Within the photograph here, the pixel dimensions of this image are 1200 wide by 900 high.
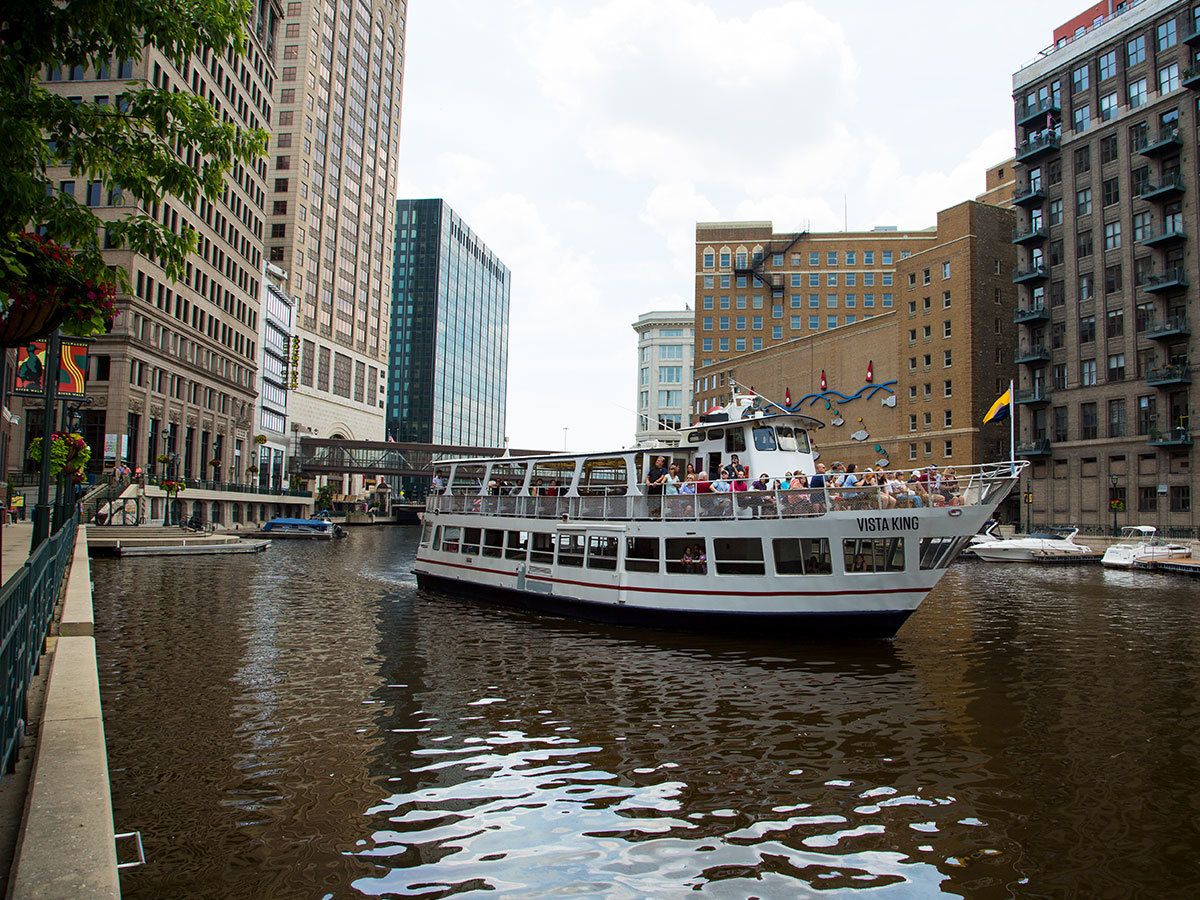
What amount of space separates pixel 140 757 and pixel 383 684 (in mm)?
5760

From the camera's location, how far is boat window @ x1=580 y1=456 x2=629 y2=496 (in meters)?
27.8

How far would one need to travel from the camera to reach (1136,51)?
→ 69062 mm

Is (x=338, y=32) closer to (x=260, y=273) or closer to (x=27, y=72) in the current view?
(x=260, y=273)

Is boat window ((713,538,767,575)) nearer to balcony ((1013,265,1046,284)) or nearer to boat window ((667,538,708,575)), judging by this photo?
boat window ((667,538,708,575))

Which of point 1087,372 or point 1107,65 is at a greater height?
point 1107,65

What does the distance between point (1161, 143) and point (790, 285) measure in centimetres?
6166

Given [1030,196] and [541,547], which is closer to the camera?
[541,547]

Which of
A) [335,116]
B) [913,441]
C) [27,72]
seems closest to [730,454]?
[27,72]

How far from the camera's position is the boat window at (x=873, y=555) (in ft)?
71.0

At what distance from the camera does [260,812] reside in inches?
388

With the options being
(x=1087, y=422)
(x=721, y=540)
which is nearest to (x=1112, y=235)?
(x=1087, y=422)

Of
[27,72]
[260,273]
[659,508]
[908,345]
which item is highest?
[260,273]

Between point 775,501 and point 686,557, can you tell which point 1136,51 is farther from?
point 686,557

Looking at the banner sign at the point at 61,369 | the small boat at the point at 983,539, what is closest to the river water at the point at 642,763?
the banner sign at the point at 61,369
